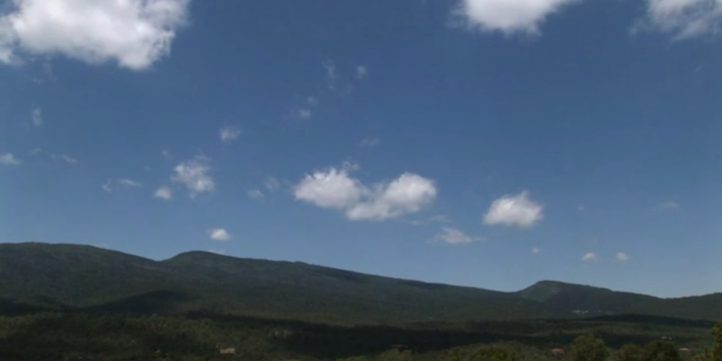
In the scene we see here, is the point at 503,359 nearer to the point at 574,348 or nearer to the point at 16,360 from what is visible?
the point at 574,348

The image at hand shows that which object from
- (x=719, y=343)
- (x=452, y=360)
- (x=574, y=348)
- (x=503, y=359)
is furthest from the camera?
(x=574, y=348)

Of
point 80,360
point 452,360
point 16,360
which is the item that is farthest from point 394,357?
point 16,360

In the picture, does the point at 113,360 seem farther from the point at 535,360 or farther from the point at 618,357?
the point at 618,357

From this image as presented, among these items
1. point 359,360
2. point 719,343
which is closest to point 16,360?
point 359,360

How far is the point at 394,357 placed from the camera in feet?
611

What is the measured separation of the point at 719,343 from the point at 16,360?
16889 cm

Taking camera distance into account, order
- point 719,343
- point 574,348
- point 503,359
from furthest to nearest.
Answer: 1. point 574,348
2. point 503,359
3. point 719,343

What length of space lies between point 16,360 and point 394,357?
9647cm

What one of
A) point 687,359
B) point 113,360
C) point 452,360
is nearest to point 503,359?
point 452,360

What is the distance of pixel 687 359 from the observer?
19850cm

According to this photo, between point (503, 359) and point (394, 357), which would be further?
point (394, 357)

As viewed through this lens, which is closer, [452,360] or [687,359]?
[452,360]

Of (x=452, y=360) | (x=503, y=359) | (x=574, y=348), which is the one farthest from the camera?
(x=574, y=348)

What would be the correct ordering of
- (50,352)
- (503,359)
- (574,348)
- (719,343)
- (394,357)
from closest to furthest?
(719,343) → (503,359) → (574,348) → (394,357) → (50,352)
